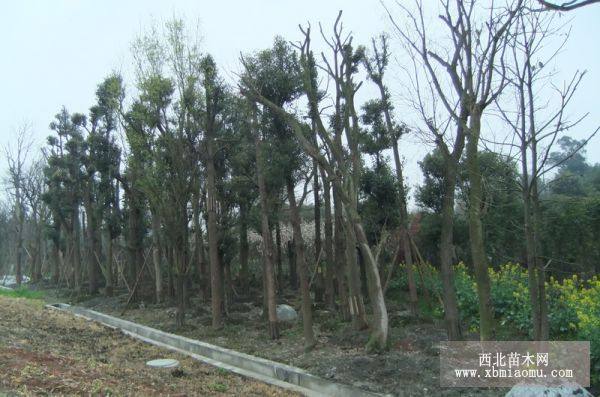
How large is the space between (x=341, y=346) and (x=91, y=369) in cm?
385

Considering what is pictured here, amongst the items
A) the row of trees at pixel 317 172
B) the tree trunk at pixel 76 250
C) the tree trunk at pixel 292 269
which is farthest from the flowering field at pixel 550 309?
the tree trunk at pixel 76 250

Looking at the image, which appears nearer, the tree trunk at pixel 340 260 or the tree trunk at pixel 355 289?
the tree trunk at pixel 355 289

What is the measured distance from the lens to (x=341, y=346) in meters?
8.48

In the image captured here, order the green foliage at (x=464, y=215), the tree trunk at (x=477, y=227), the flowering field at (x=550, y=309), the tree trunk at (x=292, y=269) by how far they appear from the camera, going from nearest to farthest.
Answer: the tree trunk at (x=477, y=227), the flowering field at (x=550, y=309), the green foliage at (x=464, y=215), the tree trunk at (x=292, y=269)

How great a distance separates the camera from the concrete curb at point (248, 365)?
6597 mm

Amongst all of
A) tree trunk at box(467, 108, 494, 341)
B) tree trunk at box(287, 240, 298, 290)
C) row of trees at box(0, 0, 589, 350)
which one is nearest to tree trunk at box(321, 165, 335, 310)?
row of trees at box(0, 0, 589, 350)

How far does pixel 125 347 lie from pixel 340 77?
6.07 m

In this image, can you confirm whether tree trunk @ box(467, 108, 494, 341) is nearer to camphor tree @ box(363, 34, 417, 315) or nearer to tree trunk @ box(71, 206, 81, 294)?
camphor tree @ box(363, 34, 417, 315)

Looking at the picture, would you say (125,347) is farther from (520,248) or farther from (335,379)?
(520,248)

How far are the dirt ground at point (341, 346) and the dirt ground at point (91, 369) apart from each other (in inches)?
38.2

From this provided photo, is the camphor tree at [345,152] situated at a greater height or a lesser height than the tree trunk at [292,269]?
greater

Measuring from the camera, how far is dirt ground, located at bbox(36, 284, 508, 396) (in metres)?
6.21

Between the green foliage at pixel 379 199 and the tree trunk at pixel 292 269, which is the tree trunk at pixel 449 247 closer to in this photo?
the green foliage at pixel 379 199

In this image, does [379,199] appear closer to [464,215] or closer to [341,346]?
[341,346]
